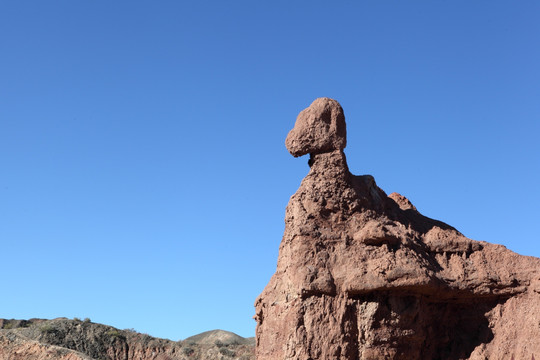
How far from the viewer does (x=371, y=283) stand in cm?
1350

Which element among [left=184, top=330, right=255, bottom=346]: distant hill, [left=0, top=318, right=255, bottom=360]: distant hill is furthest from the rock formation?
[left=184, top=330, right=255, bottom=346]: distant hill

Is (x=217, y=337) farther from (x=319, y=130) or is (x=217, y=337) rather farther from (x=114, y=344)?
(x=319, y=130)

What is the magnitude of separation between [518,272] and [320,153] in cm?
497

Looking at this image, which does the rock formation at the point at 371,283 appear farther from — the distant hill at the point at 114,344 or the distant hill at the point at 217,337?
the distant hill at the point at 217,337

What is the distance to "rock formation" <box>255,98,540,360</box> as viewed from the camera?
13.3m

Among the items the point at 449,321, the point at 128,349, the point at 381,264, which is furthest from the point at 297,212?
the point at 128,349

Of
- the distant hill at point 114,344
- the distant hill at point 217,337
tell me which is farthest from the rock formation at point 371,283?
the distant hill at point 217,337

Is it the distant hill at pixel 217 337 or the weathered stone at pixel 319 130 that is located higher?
the distant hill at pixel 217 337

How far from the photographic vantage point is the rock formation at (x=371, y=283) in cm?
1332

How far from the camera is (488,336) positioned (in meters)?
14.3

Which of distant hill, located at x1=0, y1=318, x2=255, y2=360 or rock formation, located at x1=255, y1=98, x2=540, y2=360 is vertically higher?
distant hill, located at x1=0, y1=318, x2=255, y2=360

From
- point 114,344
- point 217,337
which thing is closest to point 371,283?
point 114,344

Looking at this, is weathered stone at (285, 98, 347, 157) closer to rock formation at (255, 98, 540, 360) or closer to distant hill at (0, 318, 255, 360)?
rock formation at (255, 98, 540, 360)

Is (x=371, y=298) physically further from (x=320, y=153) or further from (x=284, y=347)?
(x=320, y=153)
